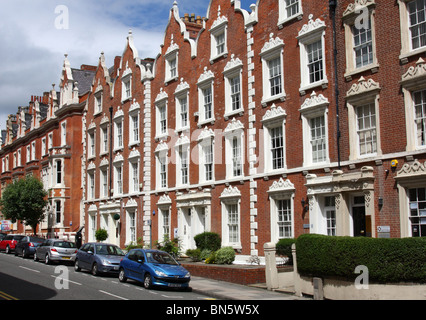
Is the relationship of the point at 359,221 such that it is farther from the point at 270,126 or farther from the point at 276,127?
the point at 270,126

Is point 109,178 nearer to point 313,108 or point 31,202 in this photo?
→ point 31,202

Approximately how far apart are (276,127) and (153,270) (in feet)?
30.3

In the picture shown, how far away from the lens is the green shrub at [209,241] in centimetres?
2634

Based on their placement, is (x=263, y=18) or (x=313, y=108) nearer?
(x=313, y=108)

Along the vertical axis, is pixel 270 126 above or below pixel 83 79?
below

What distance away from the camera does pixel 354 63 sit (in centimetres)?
1998

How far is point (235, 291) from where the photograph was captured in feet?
61.3

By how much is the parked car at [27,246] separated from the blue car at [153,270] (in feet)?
50.3

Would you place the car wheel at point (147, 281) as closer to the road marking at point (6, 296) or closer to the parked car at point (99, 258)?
the parked car at point (99, 258)

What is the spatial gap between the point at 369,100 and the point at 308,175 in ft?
13.5

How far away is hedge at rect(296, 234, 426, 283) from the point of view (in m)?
14.0

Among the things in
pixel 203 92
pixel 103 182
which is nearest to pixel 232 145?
pixel 203 92
